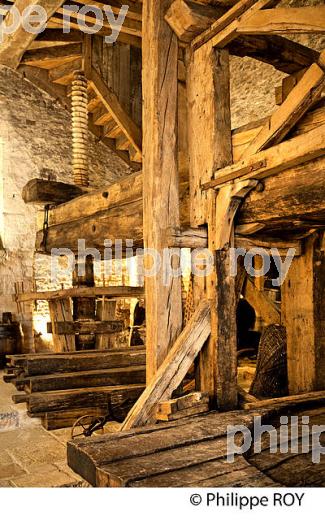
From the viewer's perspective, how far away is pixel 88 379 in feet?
17.0

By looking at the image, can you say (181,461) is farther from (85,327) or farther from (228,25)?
(85,327)

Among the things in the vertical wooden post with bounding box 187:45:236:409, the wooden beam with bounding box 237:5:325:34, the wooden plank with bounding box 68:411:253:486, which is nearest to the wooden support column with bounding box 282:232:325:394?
the vertical wooden post with bounding box 187:45:236:409

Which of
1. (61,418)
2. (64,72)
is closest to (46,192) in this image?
(61,418)

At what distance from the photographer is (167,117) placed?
3477 mm

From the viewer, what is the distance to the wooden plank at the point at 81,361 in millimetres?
5207

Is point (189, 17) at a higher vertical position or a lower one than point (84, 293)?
higher

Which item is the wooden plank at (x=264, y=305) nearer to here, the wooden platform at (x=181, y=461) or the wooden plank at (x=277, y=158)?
the wooden plank at (x=277, y=158)

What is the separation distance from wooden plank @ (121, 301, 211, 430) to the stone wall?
7443 millimetres

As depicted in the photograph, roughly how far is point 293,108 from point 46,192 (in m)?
3.89

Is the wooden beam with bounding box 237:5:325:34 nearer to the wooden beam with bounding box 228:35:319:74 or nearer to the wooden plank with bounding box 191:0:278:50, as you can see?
the wooden plank with bounding box 191:0:278:50

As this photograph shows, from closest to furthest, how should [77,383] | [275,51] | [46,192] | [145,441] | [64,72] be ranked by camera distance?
[145,441]
[275,51]
[77,383]
[46,192]
[64,72]

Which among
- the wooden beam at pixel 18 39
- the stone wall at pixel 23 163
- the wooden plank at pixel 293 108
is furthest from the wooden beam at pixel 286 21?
the stone wall at pixel 23 163

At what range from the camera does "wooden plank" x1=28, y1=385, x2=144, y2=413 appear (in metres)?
4.51
